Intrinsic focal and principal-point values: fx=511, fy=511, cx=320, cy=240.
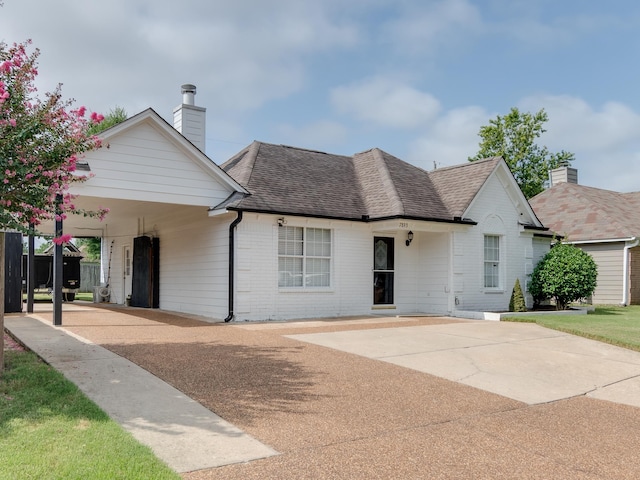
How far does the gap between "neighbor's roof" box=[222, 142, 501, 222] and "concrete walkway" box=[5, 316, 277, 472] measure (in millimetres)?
6281

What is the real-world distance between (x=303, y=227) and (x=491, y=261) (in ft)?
22.2

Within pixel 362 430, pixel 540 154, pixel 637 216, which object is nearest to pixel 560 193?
pixel 637 216

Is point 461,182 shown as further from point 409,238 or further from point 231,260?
point 231,260

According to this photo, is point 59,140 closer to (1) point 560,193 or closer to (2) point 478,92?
(2) point 478,92

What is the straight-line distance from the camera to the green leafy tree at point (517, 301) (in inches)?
642

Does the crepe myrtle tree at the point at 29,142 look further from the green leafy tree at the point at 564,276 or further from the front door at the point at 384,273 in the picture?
the green leafy tree at the point at 564,276

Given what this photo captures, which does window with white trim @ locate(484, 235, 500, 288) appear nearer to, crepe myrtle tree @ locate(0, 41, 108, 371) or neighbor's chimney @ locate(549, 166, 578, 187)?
crepe myrtle tree @ locate(0, 41, 108, 371)

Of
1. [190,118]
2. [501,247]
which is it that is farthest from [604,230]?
[190,118]

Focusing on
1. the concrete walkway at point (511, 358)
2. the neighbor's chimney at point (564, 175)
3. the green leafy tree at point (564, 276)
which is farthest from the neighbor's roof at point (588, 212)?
the concrete walkway at point (511, 358)

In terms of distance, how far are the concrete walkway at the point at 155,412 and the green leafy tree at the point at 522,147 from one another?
33708 mm

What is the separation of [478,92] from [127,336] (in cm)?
1714

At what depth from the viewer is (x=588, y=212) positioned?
77.8 feet

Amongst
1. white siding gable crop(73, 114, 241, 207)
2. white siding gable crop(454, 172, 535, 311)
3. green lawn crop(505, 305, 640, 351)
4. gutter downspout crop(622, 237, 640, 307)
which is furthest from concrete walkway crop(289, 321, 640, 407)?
gutter downspout crop(622, 237, 640, 307)

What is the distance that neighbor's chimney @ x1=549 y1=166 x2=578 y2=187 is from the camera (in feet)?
96.8
